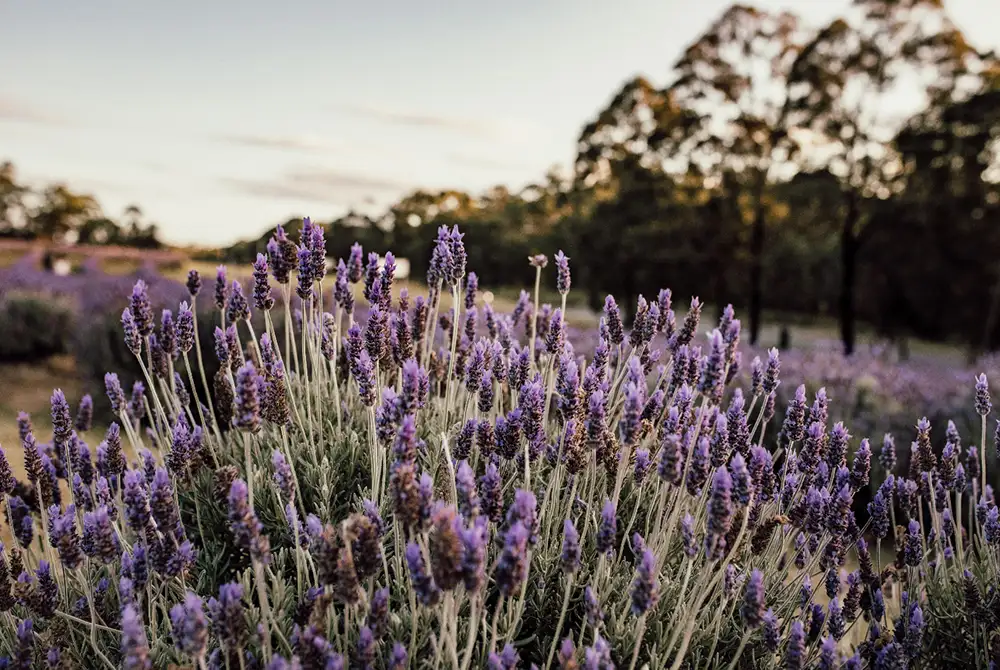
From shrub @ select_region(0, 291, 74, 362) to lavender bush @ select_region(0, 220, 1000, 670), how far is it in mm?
10150

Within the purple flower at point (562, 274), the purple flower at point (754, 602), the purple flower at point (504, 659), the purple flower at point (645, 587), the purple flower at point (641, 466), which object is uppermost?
the purple flower at point (562, 274)

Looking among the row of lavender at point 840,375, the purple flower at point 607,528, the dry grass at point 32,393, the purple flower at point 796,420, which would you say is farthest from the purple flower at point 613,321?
the dry grass at point 32,393

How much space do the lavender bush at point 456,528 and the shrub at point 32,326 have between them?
33.3ft

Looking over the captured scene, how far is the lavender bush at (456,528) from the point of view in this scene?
1649 millimetres

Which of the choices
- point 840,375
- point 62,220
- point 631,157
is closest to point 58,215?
point 62,220

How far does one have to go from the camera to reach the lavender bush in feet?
5.41

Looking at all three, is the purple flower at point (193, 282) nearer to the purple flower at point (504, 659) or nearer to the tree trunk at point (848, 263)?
the purple flower at point (504, 659)

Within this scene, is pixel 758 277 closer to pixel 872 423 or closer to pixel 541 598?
pixel 872 423

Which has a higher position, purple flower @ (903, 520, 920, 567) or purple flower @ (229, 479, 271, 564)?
purple flower @ (229, 479, 271, 564)

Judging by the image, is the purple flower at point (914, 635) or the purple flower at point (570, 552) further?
the purple flower at point (914, 635)

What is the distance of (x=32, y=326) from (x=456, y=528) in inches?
498

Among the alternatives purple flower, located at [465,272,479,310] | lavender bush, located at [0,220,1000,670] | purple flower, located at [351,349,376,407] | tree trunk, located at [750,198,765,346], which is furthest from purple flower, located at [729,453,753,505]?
tree trunk, located at [750,198,765,346]

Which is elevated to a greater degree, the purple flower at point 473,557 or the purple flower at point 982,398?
the purple flower at point 982,398

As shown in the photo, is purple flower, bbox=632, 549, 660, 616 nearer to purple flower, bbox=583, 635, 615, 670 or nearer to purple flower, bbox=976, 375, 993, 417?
purple flower, bbox=583, 635, 615, 670
